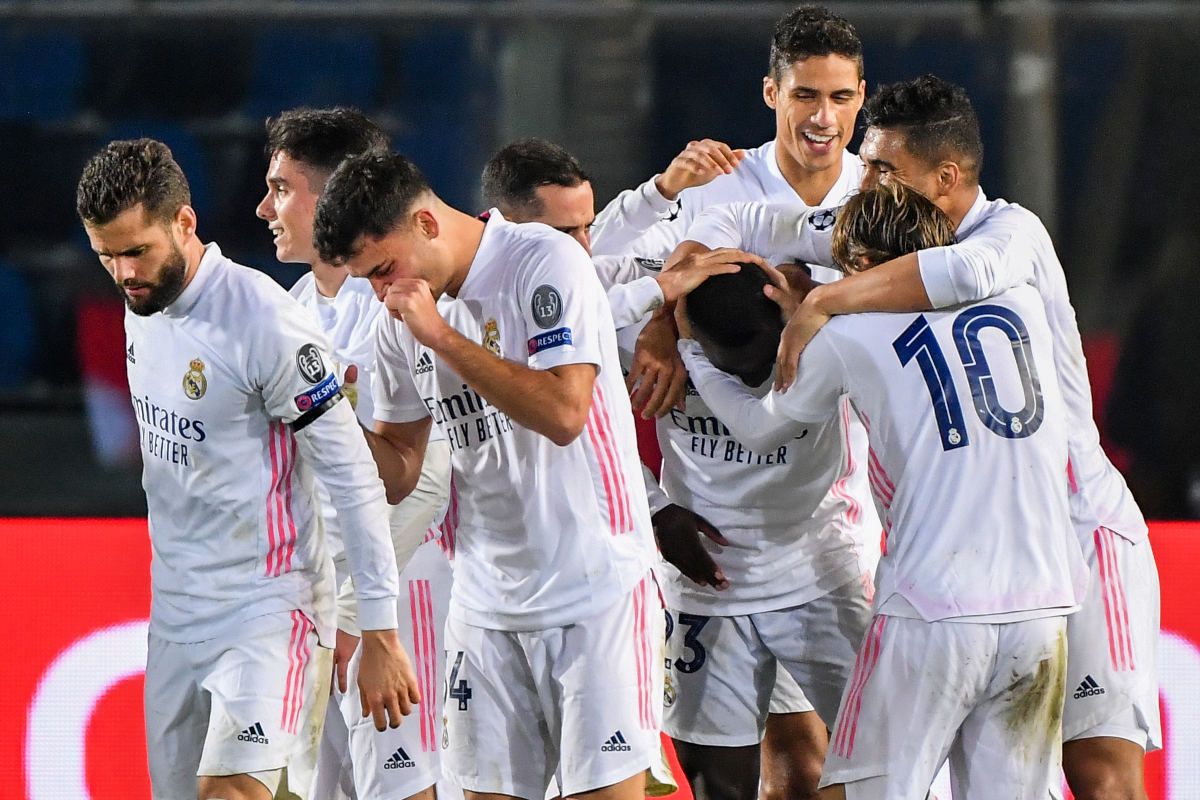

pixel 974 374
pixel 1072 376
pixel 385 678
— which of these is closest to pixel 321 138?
pixel 385 678

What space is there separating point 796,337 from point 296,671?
1.21 metres

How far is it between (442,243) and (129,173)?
0.64 meters

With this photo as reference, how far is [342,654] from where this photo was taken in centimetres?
351

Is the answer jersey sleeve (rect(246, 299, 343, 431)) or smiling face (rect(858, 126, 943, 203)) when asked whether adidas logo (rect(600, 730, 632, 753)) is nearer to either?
jersey sleeve (rect(246, 299, 343, 431))

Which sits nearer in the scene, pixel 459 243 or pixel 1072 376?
pixel 459 243

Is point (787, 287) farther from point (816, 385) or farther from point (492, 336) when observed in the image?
point (492, 336)

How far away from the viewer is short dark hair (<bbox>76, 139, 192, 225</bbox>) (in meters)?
3.09

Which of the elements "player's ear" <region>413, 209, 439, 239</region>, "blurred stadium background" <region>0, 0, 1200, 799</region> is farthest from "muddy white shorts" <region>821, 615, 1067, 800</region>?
"blurred stadium background" <region>0, 0, 1200, 799</region>

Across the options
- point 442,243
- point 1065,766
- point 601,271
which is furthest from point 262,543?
point 1065,766

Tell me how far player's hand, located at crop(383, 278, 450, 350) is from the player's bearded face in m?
0.51

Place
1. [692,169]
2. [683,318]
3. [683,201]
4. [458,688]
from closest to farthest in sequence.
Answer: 1. [458,688]
2. [683,318]
3. [692,169]
4. [683,201]

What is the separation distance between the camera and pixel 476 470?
318 centimetres

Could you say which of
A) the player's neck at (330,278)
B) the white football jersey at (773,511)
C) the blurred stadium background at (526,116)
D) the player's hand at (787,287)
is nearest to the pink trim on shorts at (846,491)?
the white football jersey at (773,511)

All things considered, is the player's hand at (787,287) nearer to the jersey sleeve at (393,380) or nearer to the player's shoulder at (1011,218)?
the player's shoulder at (1011,218)
